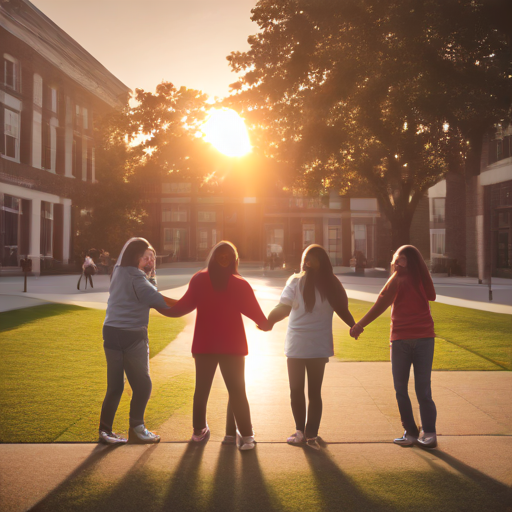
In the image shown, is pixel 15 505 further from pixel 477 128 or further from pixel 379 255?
pixel 379 255

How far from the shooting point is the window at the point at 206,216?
202ft

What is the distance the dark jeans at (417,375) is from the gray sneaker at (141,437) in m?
2.16

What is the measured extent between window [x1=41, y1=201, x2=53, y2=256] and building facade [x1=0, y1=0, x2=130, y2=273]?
0.06 meters

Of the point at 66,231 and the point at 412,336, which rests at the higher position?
the point at 66,231

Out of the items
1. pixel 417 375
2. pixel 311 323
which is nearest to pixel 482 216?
pixel 417 375

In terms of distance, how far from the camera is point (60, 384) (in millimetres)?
8477

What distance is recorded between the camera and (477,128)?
19844 mm

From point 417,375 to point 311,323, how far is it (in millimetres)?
1055

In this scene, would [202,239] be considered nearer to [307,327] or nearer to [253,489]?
[307,327]

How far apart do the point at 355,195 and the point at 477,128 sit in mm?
40353

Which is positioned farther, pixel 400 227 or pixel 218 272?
pixel 400 227

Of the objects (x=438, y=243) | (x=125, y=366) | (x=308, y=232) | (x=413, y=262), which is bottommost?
(x=125, y=366)

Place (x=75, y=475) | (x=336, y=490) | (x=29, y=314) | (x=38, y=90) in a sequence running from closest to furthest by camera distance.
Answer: (x=336, y=490) < (x=75, y=475) < (x=29, y=314) < (x=38, y=90)

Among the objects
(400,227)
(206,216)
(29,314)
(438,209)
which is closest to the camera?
(29,314)
